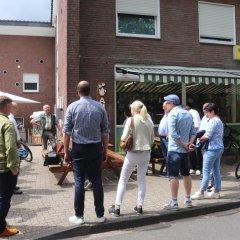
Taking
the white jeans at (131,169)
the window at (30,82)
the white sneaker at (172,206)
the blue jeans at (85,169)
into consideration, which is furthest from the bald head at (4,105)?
the window at (30,82)

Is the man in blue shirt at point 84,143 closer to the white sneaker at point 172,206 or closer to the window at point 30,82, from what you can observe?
the white sneaker at point 172,206

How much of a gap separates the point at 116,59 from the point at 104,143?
7371mm

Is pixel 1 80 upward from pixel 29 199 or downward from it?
upward

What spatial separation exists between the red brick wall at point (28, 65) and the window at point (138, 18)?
12.2 metres

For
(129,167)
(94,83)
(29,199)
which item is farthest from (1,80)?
(129,167)

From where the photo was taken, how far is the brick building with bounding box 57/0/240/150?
40.8ft

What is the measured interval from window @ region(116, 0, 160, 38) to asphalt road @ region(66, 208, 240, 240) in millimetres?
8172

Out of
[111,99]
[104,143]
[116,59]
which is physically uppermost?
[116,59]

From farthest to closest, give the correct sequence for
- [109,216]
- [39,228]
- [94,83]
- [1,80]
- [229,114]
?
[1,80]
[229,114]
[94,83]
[109,216]
[39,228]

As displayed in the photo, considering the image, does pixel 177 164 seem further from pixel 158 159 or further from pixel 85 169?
pixel 158 159

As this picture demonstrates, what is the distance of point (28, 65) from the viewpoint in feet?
81.2

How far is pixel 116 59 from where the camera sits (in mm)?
13070

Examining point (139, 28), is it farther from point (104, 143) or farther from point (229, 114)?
point (104, 143)

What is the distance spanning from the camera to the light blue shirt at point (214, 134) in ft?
25.1
